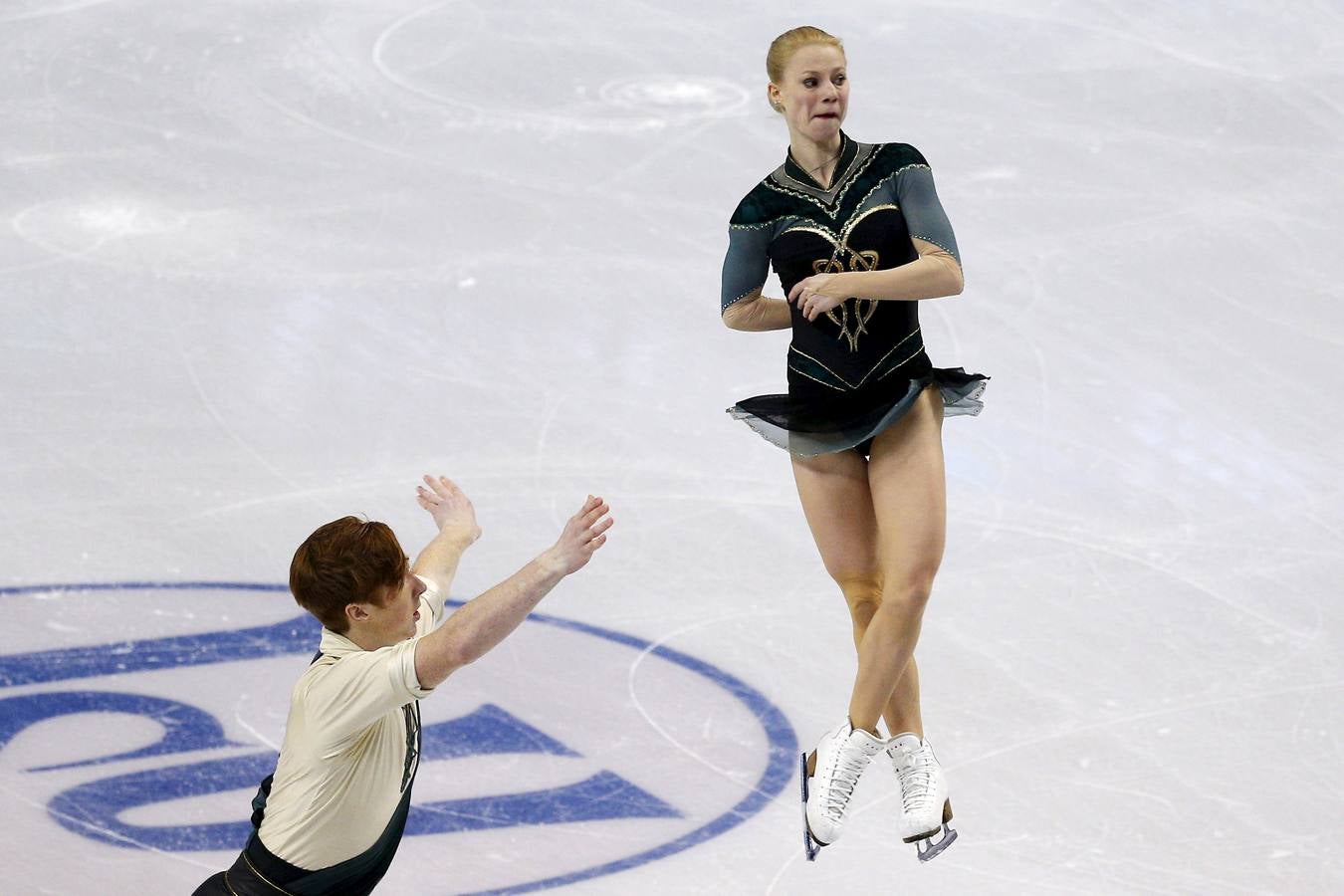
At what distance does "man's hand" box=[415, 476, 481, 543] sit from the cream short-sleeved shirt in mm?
300

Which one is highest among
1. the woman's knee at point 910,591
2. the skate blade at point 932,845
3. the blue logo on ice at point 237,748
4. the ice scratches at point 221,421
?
the woman's knee at point 910,591

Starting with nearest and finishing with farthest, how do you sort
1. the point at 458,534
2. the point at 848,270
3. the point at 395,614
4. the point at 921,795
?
the point at 395,614, the point at 848,270, the point at 921,795, the point at 458,534

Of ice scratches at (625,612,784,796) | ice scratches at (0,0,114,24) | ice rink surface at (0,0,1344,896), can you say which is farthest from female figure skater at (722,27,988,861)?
ice scratches at (0,0,114,24)

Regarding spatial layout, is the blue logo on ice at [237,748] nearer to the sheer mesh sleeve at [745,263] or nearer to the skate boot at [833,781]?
the skate boot at [833,781]

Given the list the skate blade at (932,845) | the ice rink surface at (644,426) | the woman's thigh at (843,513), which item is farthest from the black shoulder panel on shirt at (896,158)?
the ice rink surface at (644,426)

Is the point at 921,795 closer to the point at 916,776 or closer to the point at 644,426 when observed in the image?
the point at 916,776

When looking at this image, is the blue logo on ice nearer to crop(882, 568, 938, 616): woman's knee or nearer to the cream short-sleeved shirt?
the cream short-sleeved shirt

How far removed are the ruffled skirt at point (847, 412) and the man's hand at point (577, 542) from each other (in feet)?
2.32

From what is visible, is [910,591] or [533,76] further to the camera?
[533,76]

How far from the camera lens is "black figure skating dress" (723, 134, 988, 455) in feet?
13.0

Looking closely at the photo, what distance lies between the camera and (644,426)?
7.98 m

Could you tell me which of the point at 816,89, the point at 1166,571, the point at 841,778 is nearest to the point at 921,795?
the point at 841,778

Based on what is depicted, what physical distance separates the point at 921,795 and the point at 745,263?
1.27 metres

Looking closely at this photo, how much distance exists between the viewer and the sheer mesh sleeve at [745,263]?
4090mm
